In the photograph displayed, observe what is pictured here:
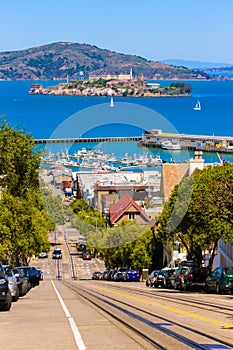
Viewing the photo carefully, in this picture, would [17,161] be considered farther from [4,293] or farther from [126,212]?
[4,293]

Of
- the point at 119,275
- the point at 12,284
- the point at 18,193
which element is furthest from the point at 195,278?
the point at 18,193

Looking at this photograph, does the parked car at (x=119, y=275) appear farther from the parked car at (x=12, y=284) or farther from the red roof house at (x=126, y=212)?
the parked car at (x=12, y=284)

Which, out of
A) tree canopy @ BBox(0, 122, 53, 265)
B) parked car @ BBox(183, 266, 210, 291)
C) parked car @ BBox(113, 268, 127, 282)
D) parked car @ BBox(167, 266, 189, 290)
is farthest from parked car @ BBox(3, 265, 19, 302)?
parked car @ BBox(113, 268, 127, 282)

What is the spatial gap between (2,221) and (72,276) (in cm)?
3276

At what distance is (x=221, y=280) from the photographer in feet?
123

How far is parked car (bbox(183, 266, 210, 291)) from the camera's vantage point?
4251 centimetres

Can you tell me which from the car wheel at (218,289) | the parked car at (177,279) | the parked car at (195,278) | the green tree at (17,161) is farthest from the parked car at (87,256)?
the car wheel at (218,289)

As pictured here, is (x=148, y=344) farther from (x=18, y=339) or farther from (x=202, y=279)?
(x=202, y=279)

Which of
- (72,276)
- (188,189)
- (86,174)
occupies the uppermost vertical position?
(86,174)

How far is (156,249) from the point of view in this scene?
84.2 m

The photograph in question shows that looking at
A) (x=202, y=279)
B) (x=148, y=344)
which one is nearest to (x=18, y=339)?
(x=148, y=344)

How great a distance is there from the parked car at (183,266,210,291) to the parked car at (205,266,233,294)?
101 inches

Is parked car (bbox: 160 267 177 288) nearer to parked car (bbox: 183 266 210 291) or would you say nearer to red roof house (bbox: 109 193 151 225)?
parked car (bbox: 183 266 210 291)

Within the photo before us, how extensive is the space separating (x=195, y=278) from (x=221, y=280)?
203 inches
